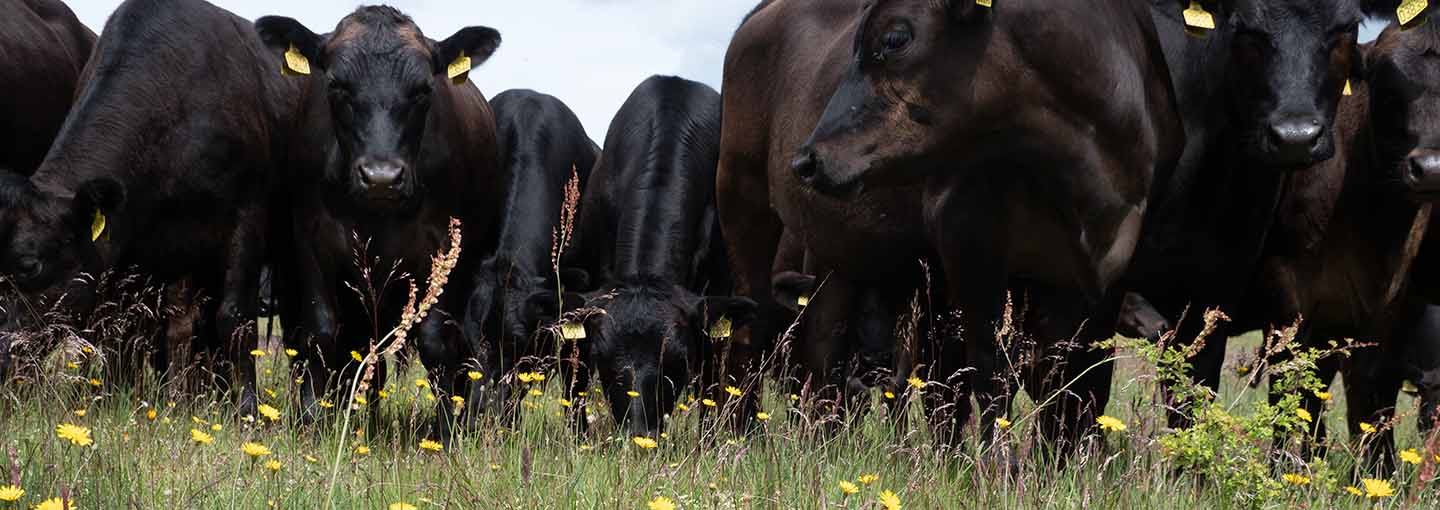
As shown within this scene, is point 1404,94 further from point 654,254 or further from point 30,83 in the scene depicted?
point 30,83

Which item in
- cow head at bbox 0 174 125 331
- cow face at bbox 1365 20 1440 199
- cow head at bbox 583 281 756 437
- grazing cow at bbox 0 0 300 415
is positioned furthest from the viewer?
cow head at bbox 583 281 756 437

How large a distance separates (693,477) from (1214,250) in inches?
105

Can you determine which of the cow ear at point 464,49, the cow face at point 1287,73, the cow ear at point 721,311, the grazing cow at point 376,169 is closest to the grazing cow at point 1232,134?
the cow face at point 1287,73

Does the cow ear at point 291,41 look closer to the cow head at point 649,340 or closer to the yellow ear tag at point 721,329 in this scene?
the cow head at point 649,340

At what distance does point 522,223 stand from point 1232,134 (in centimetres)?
409

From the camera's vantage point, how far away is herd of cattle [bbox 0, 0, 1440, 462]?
4719mm

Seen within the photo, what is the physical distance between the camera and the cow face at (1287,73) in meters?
4.55

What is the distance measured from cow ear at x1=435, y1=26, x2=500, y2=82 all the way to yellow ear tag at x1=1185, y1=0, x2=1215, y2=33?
3.57m

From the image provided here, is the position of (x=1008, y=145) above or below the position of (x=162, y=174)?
above

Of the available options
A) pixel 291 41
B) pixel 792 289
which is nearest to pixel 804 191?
pixel 792 289

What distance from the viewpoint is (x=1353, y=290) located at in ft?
19.0

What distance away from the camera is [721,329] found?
662cm

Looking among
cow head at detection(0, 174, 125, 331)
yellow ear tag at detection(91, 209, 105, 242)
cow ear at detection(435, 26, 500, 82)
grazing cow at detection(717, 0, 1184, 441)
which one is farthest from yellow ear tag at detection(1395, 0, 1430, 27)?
yellow ear tag at detection(91, 209, 105, 242)

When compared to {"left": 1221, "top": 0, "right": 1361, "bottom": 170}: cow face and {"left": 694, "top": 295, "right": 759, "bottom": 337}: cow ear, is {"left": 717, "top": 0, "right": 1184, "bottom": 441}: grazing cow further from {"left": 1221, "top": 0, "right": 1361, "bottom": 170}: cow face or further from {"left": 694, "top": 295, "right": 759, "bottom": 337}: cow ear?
{"left": 694, "top": 295, "right": 759, "bottom": 337}: cow ear
